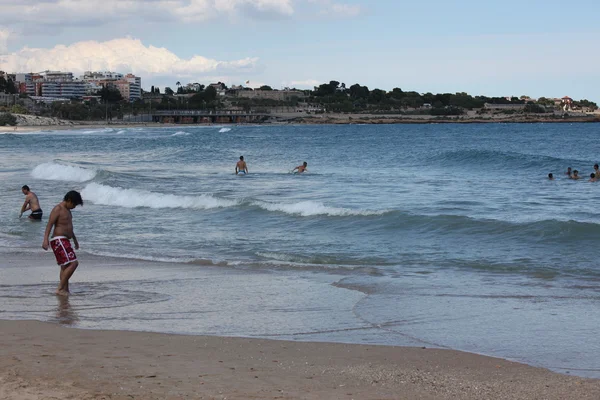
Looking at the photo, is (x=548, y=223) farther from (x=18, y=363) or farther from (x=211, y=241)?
(x=18, y=363)

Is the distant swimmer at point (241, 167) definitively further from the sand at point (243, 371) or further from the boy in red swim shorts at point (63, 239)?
the sand at point (243, 371)

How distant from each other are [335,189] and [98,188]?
329 inches

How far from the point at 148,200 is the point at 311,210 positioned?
6195 mm

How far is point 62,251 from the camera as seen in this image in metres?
10.3

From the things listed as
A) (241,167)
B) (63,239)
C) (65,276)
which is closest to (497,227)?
(63,239)

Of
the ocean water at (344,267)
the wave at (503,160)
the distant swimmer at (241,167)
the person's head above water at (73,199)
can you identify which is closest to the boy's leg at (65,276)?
the ocean water at (344,267)

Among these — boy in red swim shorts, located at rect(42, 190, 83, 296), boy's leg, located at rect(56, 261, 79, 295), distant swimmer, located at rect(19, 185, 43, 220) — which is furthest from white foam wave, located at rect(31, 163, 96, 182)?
boy's leg, located at rect(56, 261, 79, 295)

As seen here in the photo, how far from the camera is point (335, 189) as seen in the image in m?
28.3

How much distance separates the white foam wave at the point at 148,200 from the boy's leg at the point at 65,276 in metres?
11.9

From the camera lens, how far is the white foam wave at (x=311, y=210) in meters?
19.0

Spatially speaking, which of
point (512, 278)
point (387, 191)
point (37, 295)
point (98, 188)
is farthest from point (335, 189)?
point (37, 295)

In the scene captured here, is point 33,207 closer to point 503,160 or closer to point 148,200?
point 148,200

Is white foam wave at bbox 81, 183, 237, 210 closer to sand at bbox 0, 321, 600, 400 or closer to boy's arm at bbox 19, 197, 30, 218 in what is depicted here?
boy's arm at bbox 19, 197, 30, 218

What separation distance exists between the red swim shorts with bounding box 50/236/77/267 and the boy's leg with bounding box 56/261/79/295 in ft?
0.23
